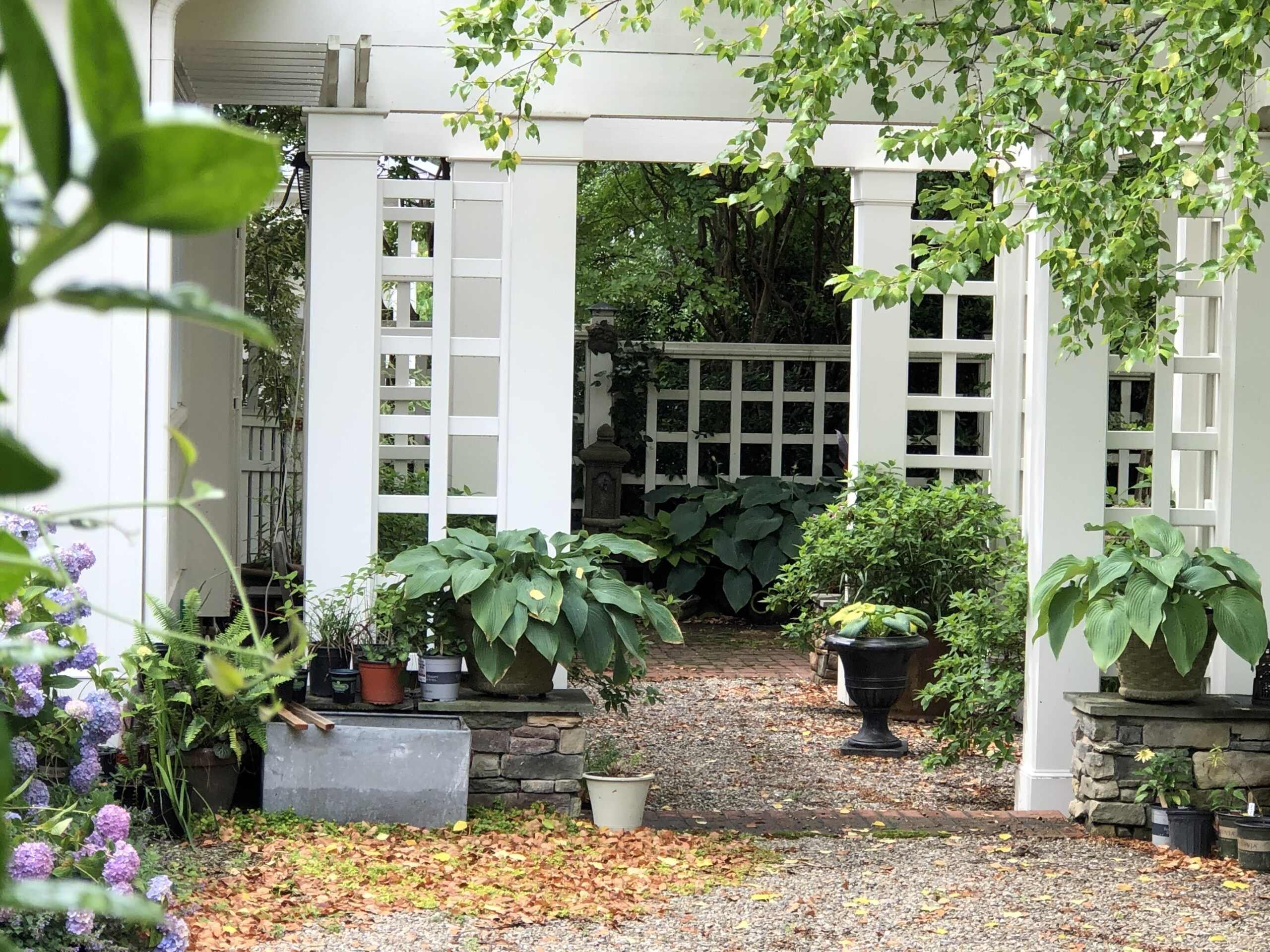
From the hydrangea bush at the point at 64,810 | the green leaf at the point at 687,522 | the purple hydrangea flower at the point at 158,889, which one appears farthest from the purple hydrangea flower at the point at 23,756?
the green leaf at the point at 687,522

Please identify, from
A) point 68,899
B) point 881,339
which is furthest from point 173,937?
point 881,339

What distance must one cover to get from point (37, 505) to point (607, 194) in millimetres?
9122

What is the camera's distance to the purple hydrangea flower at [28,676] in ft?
9.68

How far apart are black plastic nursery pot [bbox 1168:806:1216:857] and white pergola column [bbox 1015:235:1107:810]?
23.3 inches

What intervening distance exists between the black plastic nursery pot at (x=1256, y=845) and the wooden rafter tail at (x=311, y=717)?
2831 mm

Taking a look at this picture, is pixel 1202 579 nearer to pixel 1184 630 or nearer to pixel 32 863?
pixel 1184 630

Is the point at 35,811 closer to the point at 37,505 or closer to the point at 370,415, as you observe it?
the point at 37,505

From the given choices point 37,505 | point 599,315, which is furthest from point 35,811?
point 599,315

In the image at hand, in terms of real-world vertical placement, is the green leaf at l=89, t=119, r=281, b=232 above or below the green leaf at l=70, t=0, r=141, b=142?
below

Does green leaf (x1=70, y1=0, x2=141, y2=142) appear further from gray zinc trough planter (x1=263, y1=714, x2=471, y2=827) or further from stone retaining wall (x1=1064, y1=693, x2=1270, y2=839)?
stone retaining wall (x1=1064, y1=693, x2=1270, y2=839)

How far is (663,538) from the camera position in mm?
10000

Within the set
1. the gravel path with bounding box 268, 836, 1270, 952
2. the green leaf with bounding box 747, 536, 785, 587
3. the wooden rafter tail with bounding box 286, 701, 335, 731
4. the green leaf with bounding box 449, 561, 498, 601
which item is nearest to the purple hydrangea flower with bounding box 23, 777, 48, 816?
the gravel path with bounding box 268, 836, 1270, 952

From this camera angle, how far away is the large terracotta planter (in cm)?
469

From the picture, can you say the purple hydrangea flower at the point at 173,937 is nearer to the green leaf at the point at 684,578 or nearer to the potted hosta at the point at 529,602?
the potted hosta at the point at 529,602
